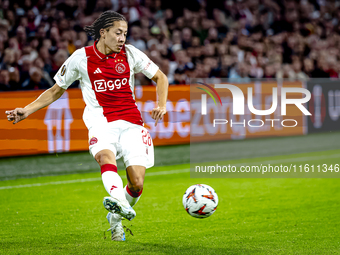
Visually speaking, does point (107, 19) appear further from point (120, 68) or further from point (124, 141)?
point (124, 141)

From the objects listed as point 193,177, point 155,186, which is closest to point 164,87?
point 155,186

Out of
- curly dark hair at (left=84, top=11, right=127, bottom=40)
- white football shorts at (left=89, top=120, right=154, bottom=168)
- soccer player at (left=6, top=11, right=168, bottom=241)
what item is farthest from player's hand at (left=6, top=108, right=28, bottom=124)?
curly dark hair at (left=84, top=11, right=127, bottom=40)

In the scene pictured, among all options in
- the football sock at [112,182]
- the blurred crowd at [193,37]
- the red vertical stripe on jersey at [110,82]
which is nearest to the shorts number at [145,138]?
the red vertical stripe on jersey at [110,82]

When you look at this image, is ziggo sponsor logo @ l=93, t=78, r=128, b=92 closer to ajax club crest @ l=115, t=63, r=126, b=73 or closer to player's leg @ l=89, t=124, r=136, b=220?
ajax club crest @ l=115, t=63, r=126, b=73

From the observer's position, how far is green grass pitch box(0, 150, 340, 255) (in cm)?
490

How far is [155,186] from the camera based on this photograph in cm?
839

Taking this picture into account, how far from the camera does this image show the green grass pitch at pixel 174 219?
4.90 m

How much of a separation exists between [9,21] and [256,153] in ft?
20.6

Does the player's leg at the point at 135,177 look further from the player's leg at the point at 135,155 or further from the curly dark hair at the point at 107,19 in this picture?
the curly dark hair at the point at 107,19

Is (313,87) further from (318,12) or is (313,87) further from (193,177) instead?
(318,12)

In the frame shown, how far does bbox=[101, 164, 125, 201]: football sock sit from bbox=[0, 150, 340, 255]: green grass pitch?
0.62m

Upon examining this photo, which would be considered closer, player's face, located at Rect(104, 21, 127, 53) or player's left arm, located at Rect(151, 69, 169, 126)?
player's left arm, located at Rect(151, 69, 169, 126)

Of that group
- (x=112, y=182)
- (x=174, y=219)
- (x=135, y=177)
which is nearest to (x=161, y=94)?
(x=135, y=177)

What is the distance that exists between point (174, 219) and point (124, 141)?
1.68 meters
